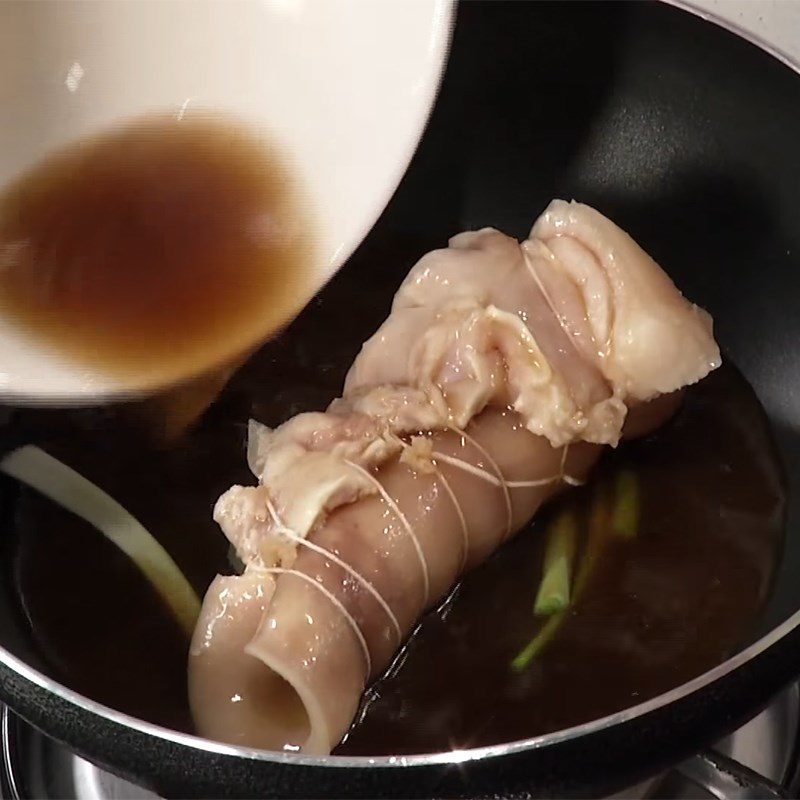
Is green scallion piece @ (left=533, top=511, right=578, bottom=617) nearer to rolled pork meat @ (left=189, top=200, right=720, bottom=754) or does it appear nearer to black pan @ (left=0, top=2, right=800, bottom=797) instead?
rolled pork meat @ (left=189, top=200, right=720, bottom=754)

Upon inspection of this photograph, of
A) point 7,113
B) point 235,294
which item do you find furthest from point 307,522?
point 7,113

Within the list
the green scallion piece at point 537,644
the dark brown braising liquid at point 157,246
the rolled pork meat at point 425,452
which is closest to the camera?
the rolled pork meat at point 425,452

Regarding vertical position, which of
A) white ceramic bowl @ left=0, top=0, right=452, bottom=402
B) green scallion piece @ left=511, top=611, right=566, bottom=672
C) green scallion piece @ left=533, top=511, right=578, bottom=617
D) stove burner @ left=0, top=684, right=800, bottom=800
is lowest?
stove burner @ left=0, top=684, right=800, bottom=800

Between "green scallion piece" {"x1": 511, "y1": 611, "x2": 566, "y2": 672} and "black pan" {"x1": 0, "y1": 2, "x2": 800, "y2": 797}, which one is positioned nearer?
"green scallion piece" {"x1": 511, "y1": 611, "x2": 566, "y2": 672}

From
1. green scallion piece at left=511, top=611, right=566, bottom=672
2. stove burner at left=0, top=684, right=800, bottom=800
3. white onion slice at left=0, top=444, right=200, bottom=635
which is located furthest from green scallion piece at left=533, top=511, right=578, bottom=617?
white onion slice at left=0, top=444, right=200, bottom=635

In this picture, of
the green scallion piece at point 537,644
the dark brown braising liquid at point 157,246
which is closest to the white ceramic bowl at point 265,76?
the dark brown braising liquid at point 157,246

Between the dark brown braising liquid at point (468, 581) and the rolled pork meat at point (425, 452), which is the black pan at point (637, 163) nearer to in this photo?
the dark brown braising liquid at point (468, 581)

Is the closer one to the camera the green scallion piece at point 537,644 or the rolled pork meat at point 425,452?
the rolled pork meat at point 425,452
